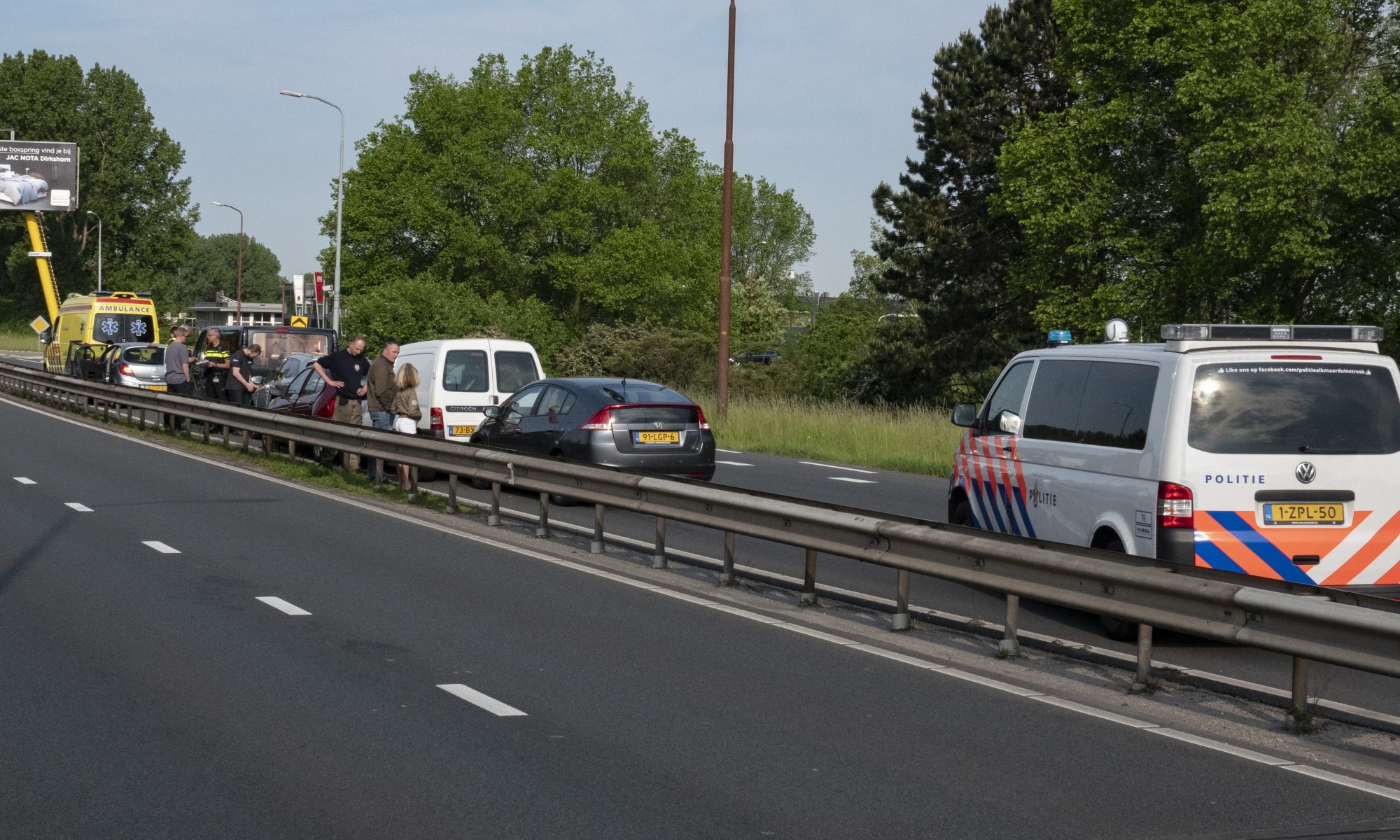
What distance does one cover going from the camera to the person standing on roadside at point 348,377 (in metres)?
18.6

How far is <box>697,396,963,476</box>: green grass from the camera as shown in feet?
74.4

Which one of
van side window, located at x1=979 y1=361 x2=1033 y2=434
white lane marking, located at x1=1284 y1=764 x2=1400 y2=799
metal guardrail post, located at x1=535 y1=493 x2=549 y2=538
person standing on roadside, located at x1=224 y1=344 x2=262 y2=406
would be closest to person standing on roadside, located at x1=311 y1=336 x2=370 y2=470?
person standing on roadside, located at x1=224 y1=344 x2=262 y2=406

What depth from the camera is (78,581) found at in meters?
9.99

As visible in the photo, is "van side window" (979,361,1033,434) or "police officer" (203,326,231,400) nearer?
"van side window" (979,361,1033,434)

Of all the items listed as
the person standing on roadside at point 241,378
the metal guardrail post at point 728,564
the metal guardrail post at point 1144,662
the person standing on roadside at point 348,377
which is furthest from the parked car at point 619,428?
the person standing on roadside at point 241,378

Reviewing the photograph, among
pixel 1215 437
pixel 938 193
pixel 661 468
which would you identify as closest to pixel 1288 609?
pixel 1215 437

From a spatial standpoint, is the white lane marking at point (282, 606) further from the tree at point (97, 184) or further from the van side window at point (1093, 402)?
the tree at point (97, 184)

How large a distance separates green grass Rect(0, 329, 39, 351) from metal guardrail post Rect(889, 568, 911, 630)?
92426 millimetres

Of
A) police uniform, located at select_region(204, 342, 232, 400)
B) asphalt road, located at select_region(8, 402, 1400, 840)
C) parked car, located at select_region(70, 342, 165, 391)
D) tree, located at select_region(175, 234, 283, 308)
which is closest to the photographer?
asphalt road, located at select_region(8, 402, 1400, 840)

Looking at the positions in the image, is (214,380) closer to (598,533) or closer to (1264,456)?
(598,533)

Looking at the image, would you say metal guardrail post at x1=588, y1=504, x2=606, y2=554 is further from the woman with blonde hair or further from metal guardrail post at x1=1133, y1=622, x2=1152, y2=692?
metal guardrail post at x1=1133, y1=622, x2=1152, y2=692

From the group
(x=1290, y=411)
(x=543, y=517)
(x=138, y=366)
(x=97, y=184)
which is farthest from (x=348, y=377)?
(x=97, y=184)

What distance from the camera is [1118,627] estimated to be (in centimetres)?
873

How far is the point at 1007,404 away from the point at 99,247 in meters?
86.8
